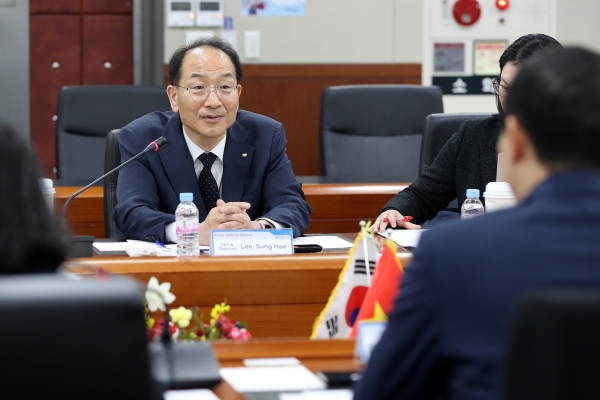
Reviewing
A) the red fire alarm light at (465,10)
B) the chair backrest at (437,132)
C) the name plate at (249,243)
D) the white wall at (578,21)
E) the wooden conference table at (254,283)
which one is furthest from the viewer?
the white wall at (578,21)

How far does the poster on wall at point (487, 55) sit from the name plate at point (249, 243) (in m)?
3.64

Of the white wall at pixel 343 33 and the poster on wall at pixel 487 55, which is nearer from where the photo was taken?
the white wall at pixel 343 33

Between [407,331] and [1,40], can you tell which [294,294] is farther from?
[1,40]

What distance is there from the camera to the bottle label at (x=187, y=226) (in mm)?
2207

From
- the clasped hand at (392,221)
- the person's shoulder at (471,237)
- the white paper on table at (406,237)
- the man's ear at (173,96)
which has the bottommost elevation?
the white paper on table at (406,237)

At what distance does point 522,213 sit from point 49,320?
20.0 inches

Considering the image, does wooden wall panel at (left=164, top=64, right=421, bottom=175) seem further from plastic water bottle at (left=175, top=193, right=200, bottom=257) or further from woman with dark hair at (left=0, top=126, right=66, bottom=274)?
woman with dark hair at (left=0, top=126, right=66, bottom=274)

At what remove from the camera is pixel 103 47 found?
5477 mm

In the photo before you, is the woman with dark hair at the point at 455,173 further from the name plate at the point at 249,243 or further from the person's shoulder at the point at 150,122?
the person's shoulder at the point at 150,122

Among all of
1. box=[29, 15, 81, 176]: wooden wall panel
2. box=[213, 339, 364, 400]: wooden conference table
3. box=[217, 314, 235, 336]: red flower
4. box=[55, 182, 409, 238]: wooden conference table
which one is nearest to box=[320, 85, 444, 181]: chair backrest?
box=[55, 182, 409, 238]: wooden conference table

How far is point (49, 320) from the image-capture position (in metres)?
0.83

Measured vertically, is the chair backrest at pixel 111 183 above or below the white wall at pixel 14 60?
below

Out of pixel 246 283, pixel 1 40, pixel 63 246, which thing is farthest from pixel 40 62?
pixel 63 246

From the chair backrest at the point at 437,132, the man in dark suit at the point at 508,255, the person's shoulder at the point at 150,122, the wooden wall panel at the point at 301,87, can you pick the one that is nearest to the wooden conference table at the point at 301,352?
the man in dark suit at the point at 508,255
